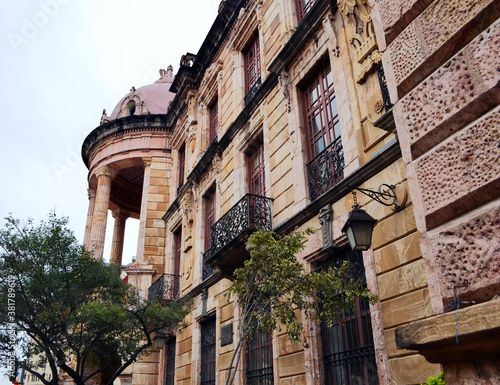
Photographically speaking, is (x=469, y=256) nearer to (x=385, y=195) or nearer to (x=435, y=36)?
(x=435, y=36)

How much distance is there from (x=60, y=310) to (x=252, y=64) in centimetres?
942

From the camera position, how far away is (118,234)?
2589 cm

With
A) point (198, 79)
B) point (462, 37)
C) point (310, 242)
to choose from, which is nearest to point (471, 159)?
point (462, 37)

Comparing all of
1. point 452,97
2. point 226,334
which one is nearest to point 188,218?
point 226,334

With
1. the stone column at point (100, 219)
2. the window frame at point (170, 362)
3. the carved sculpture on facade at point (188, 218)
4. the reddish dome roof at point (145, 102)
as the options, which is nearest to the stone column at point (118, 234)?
the stone column at point (100, 219)

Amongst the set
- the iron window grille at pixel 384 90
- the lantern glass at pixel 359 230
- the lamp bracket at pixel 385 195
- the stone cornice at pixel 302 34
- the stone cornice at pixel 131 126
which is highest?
the stone cornice at pixel 131 126

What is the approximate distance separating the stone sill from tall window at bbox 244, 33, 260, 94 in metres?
11.5

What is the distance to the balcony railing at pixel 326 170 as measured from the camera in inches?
334

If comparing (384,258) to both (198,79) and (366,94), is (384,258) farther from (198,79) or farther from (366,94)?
(198,79)

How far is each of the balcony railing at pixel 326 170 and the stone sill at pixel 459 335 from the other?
19.8ft

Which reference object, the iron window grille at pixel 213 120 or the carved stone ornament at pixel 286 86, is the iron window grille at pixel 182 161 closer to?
the iron window grille at pixel 213 120

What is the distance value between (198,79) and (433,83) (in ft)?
55.0

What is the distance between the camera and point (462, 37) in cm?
283

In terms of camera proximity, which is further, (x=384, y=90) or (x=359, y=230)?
(x=384, y=90)
